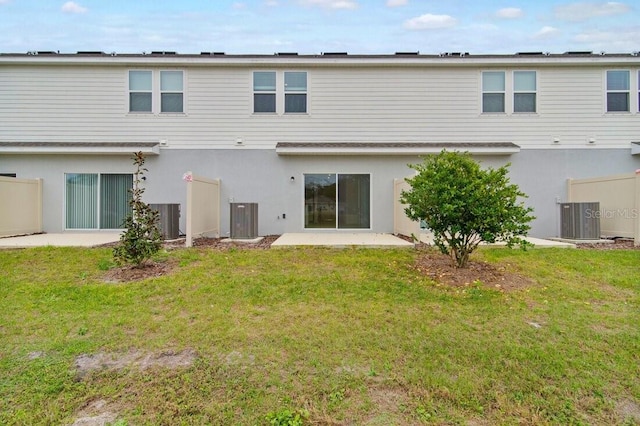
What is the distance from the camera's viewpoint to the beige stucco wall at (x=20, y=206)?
10.1 metres

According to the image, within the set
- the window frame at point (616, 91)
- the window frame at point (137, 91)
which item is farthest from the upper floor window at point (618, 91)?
the window frame at point (137, 91)

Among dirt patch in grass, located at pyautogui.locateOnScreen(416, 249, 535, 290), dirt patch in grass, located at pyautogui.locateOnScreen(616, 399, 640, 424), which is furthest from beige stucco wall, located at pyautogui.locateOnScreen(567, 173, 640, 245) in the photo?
dirt patch in grass, located at pyautogui.locateOnScreen(616, 399, 640, 424)

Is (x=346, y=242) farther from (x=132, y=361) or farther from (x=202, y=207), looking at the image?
(x=132, y=361)

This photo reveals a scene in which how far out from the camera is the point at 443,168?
6250mm

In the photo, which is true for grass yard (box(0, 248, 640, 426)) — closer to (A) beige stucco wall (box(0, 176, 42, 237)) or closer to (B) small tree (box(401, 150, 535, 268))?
(B) small tree (box(401, 150, 535, 268))

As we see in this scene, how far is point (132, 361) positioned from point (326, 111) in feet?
32.5

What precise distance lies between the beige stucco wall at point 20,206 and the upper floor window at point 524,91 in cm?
1572

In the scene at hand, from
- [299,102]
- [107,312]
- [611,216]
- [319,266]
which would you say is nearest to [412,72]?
[299,102]

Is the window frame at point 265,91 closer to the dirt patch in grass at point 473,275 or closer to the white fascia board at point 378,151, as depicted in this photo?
the white fascia board at point 378,151

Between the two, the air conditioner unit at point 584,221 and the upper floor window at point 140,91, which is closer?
the air conditioner unit at point 584,221

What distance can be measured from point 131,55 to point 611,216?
50.2 ft

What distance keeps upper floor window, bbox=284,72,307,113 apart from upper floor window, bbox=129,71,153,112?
4435mm

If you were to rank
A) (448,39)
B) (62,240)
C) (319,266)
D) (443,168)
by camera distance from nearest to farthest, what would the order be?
(443,168), (319,266), (62,240), (448,39)

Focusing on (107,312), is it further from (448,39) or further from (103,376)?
(448,39)
